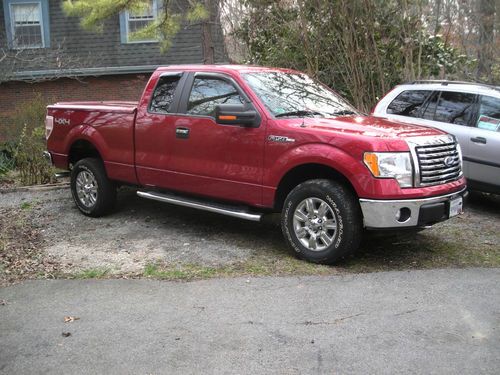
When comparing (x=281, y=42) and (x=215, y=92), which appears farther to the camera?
(x=281, y=42)

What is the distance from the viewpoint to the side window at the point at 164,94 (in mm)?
6973

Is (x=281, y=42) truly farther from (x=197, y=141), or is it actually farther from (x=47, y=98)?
(x=47, y=98)

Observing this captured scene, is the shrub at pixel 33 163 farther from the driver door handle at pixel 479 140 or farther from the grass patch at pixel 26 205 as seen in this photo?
the driver door handle at pixel 479 140

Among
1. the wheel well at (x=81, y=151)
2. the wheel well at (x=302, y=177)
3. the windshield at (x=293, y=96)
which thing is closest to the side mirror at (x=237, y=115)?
the windshield at (x=293, y=96)

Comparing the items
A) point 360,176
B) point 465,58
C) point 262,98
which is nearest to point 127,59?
point 465,58

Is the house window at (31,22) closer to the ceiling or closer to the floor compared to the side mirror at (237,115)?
closer to the ceiling

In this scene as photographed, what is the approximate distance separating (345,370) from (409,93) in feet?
19.2

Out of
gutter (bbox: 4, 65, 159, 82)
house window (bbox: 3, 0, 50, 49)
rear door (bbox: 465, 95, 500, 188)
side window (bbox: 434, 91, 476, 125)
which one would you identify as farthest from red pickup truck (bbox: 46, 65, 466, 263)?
house window (bbox: 3, 0, 50, 49)

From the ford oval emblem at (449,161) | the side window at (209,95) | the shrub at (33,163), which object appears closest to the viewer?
the ford oval emblem at (449,161)

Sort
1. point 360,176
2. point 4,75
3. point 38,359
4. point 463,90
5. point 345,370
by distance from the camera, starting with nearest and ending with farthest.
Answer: point 345,370, point 38,359, point 360,176, point 463,90, point 4,75

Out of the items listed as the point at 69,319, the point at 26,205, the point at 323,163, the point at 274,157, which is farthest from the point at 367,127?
the point at 26,205

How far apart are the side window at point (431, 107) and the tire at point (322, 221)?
331 cm

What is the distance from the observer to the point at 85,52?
1838cm

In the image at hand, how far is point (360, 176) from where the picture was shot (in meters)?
5.27
